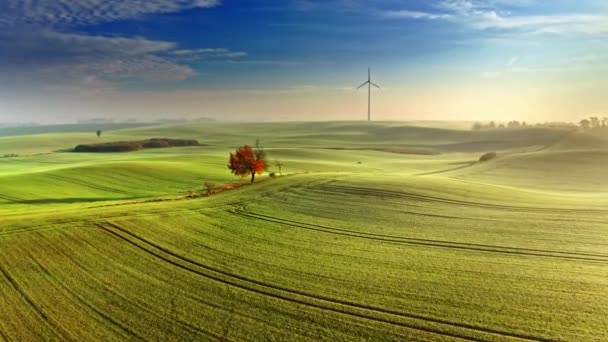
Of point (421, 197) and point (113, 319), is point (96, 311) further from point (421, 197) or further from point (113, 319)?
point (421, 197)

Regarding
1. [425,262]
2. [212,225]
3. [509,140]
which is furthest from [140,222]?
[509,140]

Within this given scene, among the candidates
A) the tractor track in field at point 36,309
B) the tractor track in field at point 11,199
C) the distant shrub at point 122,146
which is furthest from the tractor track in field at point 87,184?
the distant shrub at point 122,146

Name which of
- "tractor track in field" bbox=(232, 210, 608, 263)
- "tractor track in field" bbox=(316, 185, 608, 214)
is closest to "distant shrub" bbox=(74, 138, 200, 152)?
"tractor track in field" bbox=(316, 185, 608, 214)

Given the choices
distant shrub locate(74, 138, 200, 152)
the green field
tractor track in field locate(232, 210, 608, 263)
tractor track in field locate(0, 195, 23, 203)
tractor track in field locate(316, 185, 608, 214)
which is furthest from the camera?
distant shrub locate(74, 138, 200, 152)

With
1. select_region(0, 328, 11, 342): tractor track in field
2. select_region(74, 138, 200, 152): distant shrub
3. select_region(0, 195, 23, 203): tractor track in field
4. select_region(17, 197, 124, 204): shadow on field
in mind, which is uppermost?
select_region(74, 138, 200, 152): distant shrub

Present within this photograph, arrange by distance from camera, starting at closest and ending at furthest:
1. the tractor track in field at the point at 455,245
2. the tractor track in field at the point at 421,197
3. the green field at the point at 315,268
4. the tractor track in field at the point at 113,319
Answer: the tractor track in field at the point at 113,319 < the green field at the point at 315,268 < the tractor track in field at the point at 455,245 < the tractor track in field at the point at 421,197

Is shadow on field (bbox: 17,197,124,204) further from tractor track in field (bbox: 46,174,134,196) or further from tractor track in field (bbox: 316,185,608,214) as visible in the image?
tractor track in field (bbox: 316,185,608,214)

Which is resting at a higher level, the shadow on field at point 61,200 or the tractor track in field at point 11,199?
the tractor track in field at point 11,199

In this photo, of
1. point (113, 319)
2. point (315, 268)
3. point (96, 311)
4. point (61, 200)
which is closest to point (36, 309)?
point (96, 311)

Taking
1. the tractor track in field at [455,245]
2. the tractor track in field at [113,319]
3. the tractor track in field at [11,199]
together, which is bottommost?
the tractor track in field at [113,319]

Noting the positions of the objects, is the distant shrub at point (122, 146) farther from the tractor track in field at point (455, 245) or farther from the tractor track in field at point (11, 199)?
the tractor track in field at point (455, 245)
